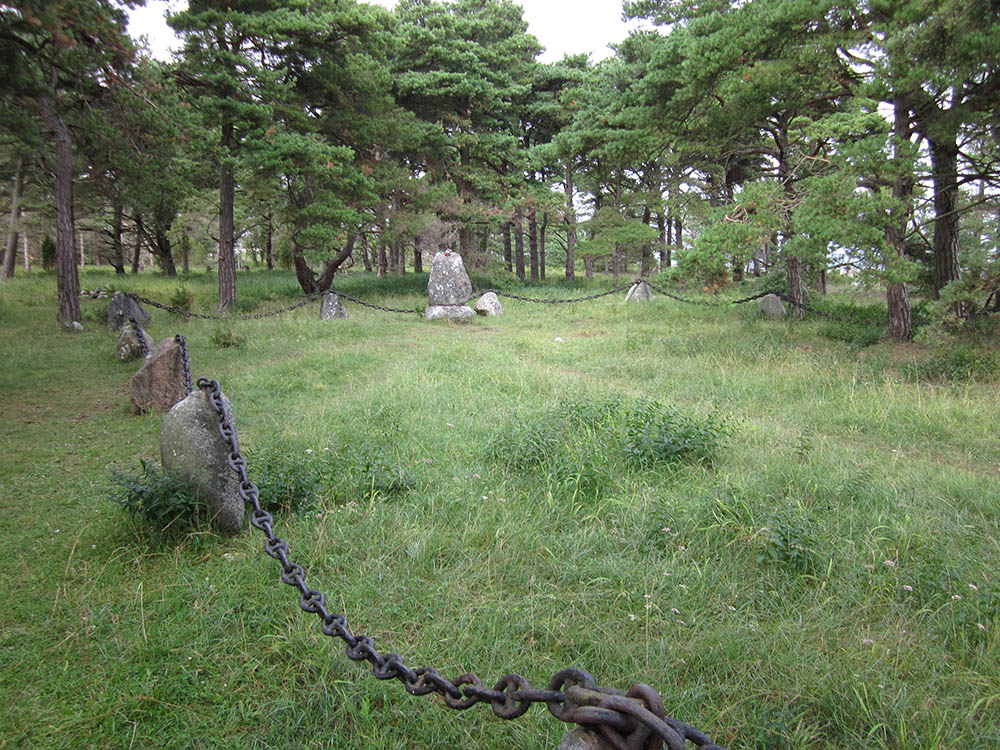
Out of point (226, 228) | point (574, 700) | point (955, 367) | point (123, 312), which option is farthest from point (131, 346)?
point (955, 367)

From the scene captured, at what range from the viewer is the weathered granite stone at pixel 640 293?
18.3 metres

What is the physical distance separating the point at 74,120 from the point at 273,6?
532 centimetres

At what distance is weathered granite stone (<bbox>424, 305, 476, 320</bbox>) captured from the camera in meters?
14.5

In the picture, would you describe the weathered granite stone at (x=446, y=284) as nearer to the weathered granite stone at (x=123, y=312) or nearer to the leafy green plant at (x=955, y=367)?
the weathered granite stone at (x=123, y=312)

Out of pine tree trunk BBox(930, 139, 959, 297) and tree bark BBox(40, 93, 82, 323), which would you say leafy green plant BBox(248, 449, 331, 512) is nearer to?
pine tree trunk BBox(930, 139, 959, 297)

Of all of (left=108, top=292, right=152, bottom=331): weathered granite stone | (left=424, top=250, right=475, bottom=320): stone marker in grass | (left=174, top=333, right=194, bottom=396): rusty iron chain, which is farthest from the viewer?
(left=424, top=250, right=475, bottom=320): stone marker in grass

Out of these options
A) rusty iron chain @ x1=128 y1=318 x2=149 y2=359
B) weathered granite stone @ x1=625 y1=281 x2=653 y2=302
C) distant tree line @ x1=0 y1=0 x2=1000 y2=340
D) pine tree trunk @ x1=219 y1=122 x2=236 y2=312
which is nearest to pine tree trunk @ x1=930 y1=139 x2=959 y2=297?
distant tree line @ x1=0 y1=0 x2=1000 y2=340

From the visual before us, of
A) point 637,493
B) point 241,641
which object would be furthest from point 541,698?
point 637,493

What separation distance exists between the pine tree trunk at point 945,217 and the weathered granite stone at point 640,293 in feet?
27.9

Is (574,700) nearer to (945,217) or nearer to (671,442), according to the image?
(671,442)

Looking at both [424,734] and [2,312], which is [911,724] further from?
[2,312]

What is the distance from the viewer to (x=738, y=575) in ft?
9.82

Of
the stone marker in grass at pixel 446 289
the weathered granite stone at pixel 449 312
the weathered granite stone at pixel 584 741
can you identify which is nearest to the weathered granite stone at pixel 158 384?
the weathered granite stone at pixel 584 741

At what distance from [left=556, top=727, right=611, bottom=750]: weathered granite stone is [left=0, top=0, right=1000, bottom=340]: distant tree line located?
7813 mm
